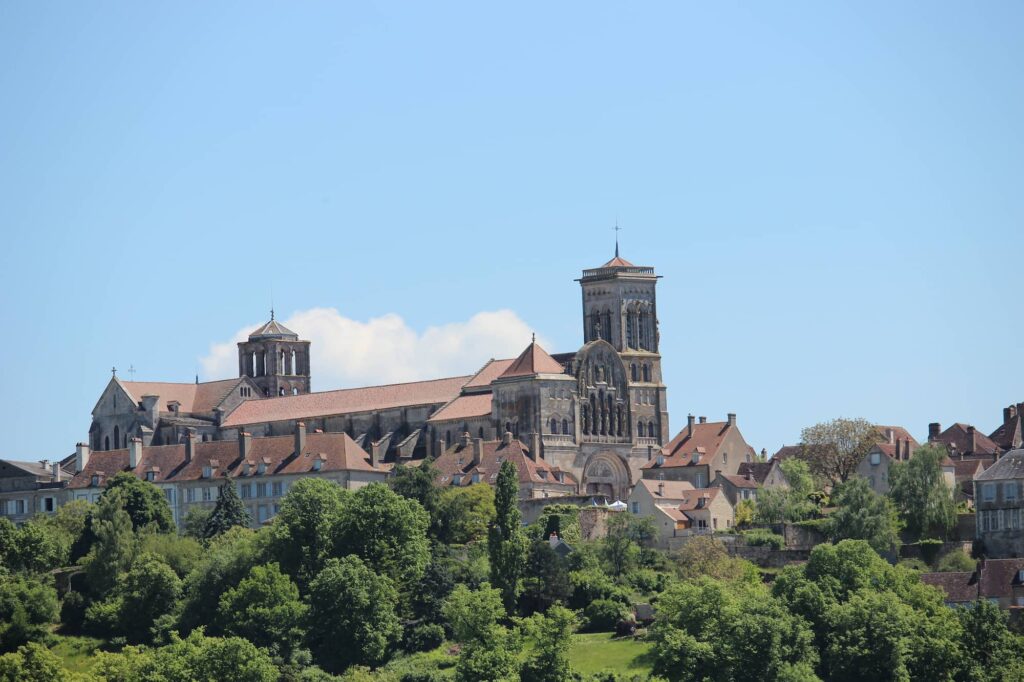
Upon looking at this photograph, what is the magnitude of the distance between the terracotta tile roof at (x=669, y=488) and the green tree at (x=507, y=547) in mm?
11283

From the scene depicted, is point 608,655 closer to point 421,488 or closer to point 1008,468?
point 421,488

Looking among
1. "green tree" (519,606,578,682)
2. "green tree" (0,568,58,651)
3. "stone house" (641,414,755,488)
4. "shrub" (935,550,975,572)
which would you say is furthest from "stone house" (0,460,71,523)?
"shrub" (935,550,975,572)

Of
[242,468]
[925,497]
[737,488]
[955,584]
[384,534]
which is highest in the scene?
[242,468]

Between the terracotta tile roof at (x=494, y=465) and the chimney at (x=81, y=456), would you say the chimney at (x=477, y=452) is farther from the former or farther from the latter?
the chimney at (x=81, y=456)

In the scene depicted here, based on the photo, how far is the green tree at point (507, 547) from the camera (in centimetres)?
12256

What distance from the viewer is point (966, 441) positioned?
480ft

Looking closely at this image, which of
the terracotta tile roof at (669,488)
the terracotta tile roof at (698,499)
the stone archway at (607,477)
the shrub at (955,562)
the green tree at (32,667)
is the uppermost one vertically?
the stone archway at (607,477)

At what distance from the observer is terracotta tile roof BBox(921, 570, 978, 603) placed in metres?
117

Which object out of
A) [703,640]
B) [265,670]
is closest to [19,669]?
[265,670]

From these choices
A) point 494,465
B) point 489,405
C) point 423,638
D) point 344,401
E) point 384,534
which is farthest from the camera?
point 344,401

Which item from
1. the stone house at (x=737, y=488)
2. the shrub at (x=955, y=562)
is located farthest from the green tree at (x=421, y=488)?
the shrub at (x=955, y=562)

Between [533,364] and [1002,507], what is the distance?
33.0 meters

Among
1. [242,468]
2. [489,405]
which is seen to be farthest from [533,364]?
[242,468]

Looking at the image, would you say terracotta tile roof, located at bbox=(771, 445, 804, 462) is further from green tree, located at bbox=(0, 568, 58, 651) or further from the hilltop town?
green tree, located at bbox=(0, 568, 58, 651)
